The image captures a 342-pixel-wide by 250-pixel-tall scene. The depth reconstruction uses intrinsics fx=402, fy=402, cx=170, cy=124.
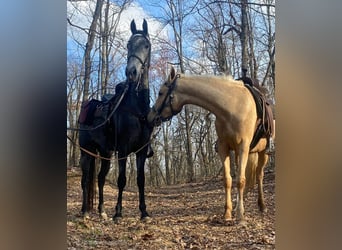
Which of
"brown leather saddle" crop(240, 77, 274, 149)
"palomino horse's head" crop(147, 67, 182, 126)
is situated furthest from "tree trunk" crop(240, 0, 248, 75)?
"palomino horse's head" crop(147, 67, 182, 126)

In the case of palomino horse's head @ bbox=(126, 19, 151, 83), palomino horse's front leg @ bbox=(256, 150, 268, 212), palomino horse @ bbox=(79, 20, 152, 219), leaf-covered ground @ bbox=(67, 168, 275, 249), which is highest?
palomino horse's head @ bbox=(126, 19, 151, 83)

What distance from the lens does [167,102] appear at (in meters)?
2.48

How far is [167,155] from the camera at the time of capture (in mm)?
2451

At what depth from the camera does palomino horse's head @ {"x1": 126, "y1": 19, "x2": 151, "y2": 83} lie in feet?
8.09

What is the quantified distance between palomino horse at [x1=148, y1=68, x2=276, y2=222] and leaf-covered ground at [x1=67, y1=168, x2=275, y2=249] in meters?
0.09

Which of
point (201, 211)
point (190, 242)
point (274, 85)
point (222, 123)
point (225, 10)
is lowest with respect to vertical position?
point (190, 242)

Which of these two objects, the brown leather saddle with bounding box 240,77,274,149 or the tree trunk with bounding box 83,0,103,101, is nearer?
the brown leather saddle with bounding box 240,77,274,149

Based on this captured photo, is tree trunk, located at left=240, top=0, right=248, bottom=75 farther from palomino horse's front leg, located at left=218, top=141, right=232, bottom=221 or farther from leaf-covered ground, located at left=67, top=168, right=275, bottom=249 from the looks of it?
leaf-covered ground, located at left=67, top=168, right=275, bottom=249

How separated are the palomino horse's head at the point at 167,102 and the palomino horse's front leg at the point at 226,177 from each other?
350 millimetres

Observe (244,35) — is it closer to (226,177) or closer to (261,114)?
(261,114)
